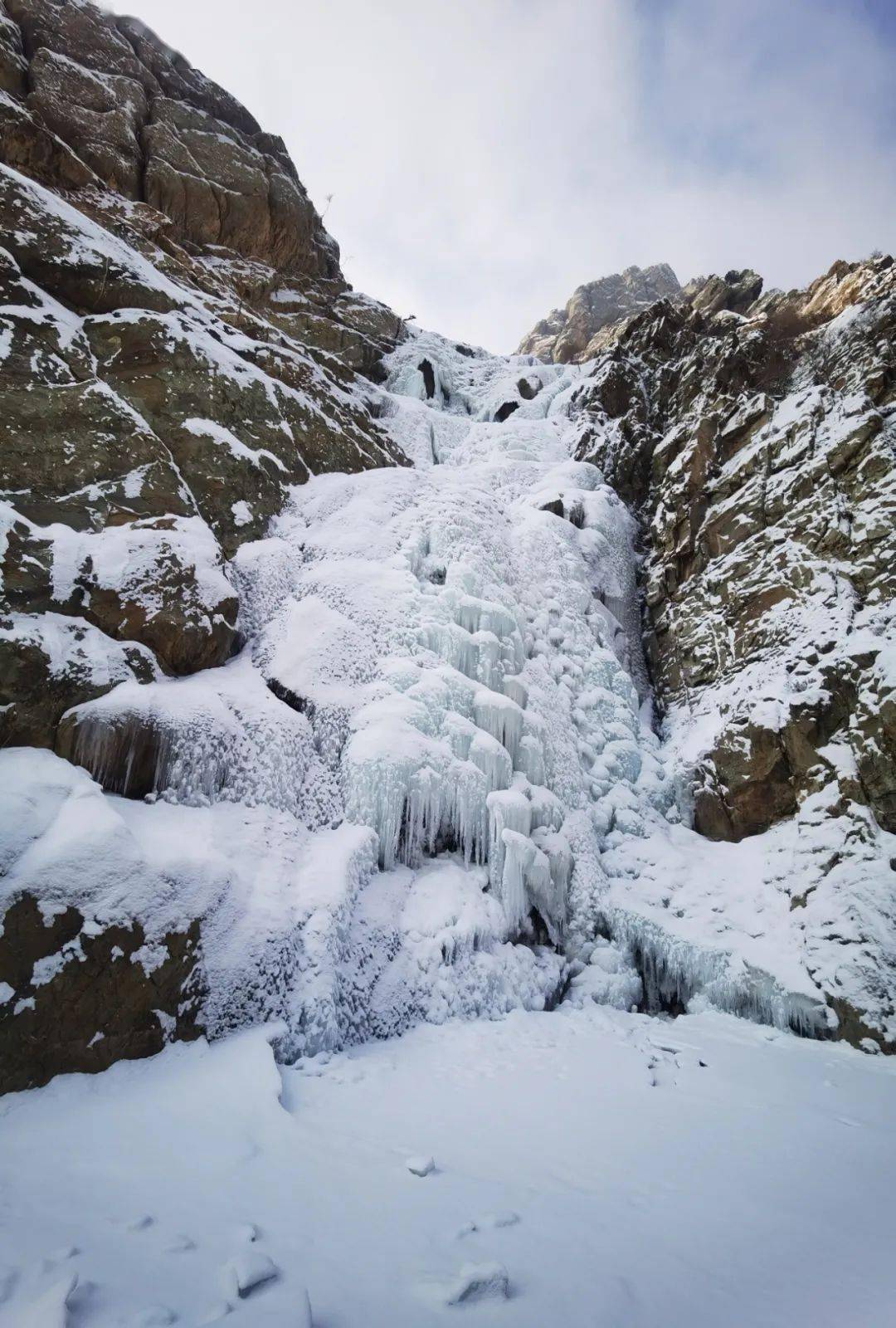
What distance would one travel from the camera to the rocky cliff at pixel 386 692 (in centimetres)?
506

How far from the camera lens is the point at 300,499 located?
10.7 m

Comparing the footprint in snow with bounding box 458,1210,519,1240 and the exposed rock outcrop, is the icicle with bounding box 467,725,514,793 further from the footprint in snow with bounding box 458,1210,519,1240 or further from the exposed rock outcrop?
the footprint in snow with bounding box 458,1210,519,1240

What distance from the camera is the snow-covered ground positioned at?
2201mm

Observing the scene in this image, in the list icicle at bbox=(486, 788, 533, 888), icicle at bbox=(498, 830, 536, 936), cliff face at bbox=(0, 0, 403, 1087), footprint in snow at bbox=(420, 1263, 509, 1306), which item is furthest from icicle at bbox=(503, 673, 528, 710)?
footprint in snow at bbox=(420, 1263, 509, 1306)

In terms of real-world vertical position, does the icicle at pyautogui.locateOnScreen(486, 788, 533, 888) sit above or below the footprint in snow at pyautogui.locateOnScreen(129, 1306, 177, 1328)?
above

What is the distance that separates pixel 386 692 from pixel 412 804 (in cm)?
159

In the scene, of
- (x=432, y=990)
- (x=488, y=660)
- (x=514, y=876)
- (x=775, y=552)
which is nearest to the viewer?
(x=432, y=990)

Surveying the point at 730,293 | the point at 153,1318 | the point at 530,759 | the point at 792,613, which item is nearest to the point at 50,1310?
the point at 153,1318

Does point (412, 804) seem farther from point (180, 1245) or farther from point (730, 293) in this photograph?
point (730, 293)

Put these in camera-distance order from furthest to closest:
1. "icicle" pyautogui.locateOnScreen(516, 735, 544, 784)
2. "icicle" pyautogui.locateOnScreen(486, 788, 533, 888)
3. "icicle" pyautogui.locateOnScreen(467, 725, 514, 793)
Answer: "icicle" pyautogui.locateOnScreen(516, 735, 544, 784), "icicle" pyautogui.locateOnScreen(467, 725, 514, 793), "icicle" pyautogui.locateOnScreen(486, 788, 533, 888)

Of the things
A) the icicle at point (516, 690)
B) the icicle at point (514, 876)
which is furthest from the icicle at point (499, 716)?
the icicle at point (514, 876)

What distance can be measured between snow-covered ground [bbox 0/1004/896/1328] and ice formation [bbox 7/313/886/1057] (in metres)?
0.96

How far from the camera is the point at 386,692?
25.0 ft

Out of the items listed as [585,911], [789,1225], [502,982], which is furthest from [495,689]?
[789,1225]
